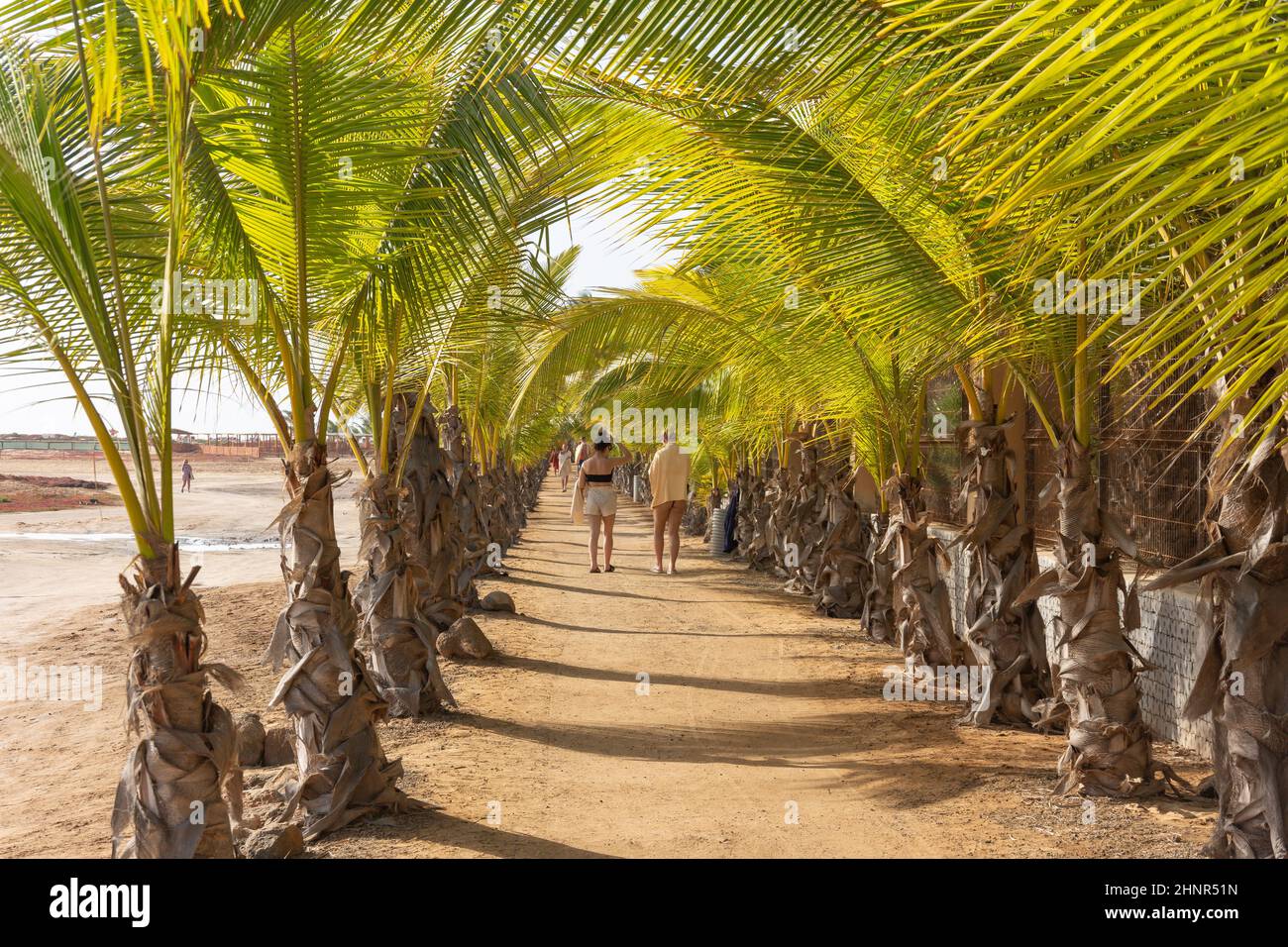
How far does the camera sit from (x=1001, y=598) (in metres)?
6.06

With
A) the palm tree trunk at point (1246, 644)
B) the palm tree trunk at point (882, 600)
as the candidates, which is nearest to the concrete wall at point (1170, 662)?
the palm tree trunk at point (1246, 644)

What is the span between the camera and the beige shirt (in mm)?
13297

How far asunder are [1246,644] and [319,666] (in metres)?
3.49

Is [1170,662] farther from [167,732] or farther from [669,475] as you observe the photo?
[669,475]

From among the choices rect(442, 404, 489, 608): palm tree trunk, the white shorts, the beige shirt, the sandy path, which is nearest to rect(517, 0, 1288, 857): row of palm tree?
the sandy path

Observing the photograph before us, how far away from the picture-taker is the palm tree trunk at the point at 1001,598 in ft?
19.9

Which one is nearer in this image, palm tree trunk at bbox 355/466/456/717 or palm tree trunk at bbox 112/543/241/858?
palm tree trunk at bbox 112/543/241/858

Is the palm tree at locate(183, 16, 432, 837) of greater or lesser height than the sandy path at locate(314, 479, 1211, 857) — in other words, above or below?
above

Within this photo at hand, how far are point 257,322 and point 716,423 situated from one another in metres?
13.4

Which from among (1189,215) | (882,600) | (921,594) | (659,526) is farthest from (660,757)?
(659,526)

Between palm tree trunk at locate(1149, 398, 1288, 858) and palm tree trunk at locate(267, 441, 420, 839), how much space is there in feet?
10.5

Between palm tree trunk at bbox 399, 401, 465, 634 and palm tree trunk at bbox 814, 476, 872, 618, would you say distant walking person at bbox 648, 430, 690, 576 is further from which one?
palm tree trunk at bbox 399, 401, 465, 634

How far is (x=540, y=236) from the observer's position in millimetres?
4801

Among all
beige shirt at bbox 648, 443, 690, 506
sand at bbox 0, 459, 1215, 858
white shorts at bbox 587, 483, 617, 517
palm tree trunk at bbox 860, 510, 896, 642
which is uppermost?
beige shirt at bbox 648, 443, 690, 506
